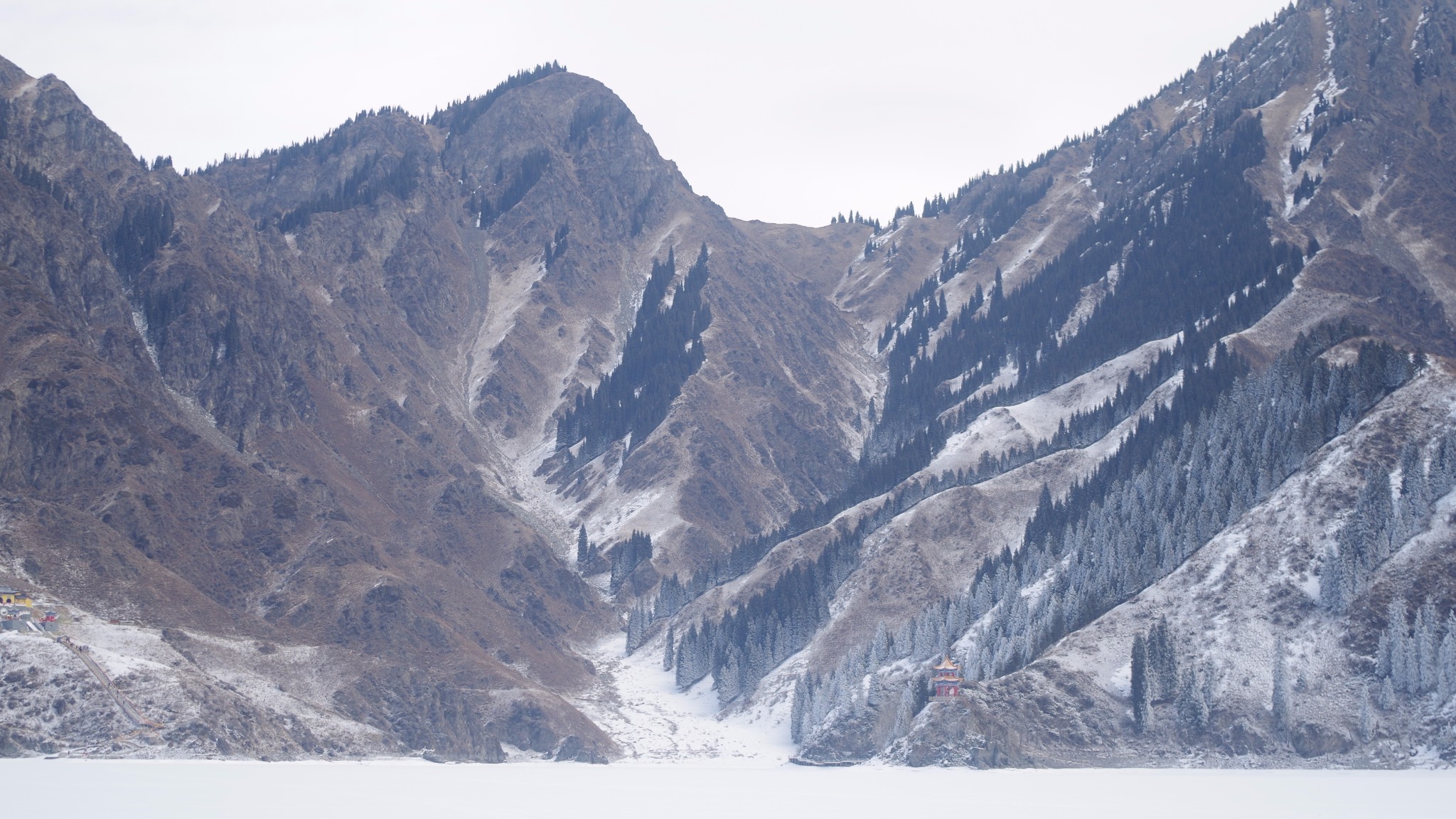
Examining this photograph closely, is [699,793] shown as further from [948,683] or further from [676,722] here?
[676,722]

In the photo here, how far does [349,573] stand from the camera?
176 metres

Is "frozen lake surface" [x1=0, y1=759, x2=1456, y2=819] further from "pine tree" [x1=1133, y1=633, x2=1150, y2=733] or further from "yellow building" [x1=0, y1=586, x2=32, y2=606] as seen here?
"yellow building" [x1=0, y1=586, x2=32, y2=606]

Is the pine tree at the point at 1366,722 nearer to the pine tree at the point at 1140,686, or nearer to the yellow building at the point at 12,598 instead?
the pine tree at the point at 1140,686

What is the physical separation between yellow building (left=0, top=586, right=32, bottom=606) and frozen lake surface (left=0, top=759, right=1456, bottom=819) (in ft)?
58.5

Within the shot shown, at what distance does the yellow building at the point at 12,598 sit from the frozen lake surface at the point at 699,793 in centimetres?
1784

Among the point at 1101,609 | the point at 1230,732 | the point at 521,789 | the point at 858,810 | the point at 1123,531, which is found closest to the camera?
the point at 858,810

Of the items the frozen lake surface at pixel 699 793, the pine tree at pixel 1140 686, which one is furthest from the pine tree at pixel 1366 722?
the pine tree at pixel 1140 686

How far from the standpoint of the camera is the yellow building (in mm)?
133875

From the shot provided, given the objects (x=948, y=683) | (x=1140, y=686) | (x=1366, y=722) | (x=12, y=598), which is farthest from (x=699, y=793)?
(x=12, y=598)

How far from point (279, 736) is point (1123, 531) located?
89.2m

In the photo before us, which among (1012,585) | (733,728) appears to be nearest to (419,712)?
(733,728)

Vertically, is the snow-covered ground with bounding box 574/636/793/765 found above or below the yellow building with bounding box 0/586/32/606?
below

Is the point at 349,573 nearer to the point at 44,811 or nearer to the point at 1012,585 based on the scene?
the point at 1012,585

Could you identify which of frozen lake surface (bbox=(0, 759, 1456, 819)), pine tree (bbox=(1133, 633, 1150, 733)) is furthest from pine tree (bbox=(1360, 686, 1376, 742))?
pine tree (bbox=(1133, 633, 1150, 733))
